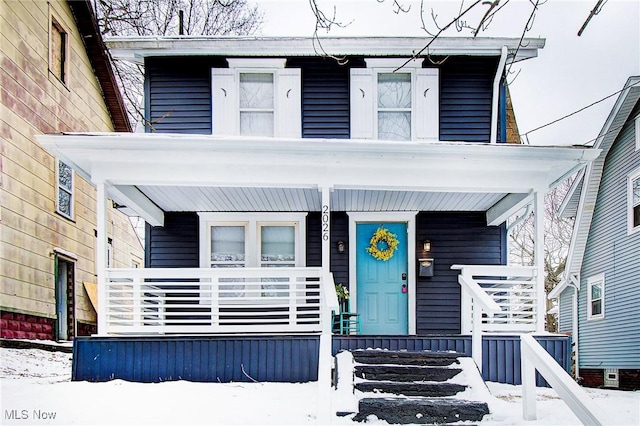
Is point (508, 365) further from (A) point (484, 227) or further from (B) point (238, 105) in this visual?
(B) point (238, 105)

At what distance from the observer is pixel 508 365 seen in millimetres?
7727

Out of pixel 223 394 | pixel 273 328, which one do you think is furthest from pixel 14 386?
pixel 273 328

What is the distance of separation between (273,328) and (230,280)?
226 centimetres

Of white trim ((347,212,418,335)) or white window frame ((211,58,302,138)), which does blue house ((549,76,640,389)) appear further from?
white window frame ((211,58,302,138))

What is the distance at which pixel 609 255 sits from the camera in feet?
47.7

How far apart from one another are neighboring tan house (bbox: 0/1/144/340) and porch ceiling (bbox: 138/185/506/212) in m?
1.66

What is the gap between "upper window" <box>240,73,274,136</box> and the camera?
10.2 m

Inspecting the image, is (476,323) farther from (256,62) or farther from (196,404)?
(256,62)

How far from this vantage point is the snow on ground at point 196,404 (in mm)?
5617

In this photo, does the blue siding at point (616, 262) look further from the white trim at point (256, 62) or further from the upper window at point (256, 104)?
the upper window at point (256, 104)

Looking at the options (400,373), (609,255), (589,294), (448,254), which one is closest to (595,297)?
(589,294)

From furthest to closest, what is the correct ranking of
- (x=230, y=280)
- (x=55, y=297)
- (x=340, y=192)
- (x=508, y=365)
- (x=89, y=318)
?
(x=89, y=318) < (x=55, y=297) < (x=230, y=280) < (x=340, y=192) < (x=508, y=365)

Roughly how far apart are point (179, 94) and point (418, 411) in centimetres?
678

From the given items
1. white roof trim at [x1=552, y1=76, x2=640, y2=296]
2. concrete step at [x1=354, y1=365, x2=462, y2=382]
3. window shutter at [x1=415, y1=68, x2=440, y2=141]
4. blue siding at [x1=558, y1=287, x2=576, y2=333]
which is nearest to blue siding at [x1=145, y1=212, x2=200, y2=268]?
window shutter at [x1=415, y1=68, x2=440, y2=141]
